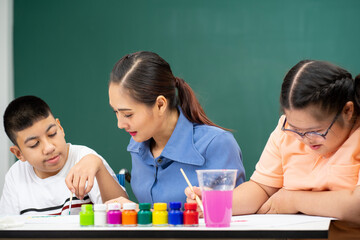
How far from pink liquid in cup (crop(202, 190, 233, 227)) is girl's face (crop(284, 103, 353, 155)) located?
371mm

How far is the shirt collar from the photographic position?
175cm

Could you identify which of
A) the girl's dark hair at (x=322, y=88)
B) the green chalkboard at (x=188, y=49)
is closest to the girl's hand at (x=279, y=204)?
the girl's dark hair at (x=322, y=88)

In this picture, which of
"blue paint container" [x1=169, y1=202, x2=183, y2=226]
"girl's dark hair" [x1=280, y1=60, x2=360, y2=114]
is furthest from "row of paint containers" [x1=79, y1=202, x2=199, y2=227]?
"girl's dark hair" [x1=280, y1=60, x2=360, y2=114]

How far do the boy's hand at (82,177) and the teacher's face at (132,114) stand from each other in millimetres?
184

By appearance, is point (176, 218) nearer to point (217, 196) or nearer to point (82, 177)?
point (217, 196)

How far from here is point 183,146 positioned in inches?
70.3

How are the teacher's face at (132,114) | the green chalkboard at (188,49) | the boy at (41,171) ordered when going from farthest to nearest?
the green chalkboard at (188,49)
the boy at (41,171)
the teacher's face at (132,114)

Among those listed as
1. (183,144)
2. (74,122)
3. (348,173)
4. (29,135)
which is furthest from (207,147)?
(74,122)

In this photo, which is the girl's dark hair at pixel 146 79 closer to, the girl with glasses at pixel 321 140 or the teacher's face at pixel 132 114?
the teacher's face at pixel 132 114

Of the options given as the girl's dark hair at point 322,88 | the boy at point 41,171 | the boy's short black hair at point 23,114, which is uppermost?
the girl's dark hair at point 322,88

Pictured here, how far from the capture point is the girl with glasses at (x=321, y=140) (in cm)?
132

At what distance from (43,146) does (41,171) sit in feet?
0.55

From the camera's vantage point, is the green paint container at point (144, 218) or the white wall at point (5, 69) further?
the white wall at point (5, 69)

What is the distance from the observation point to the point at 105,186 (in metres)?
1.83
